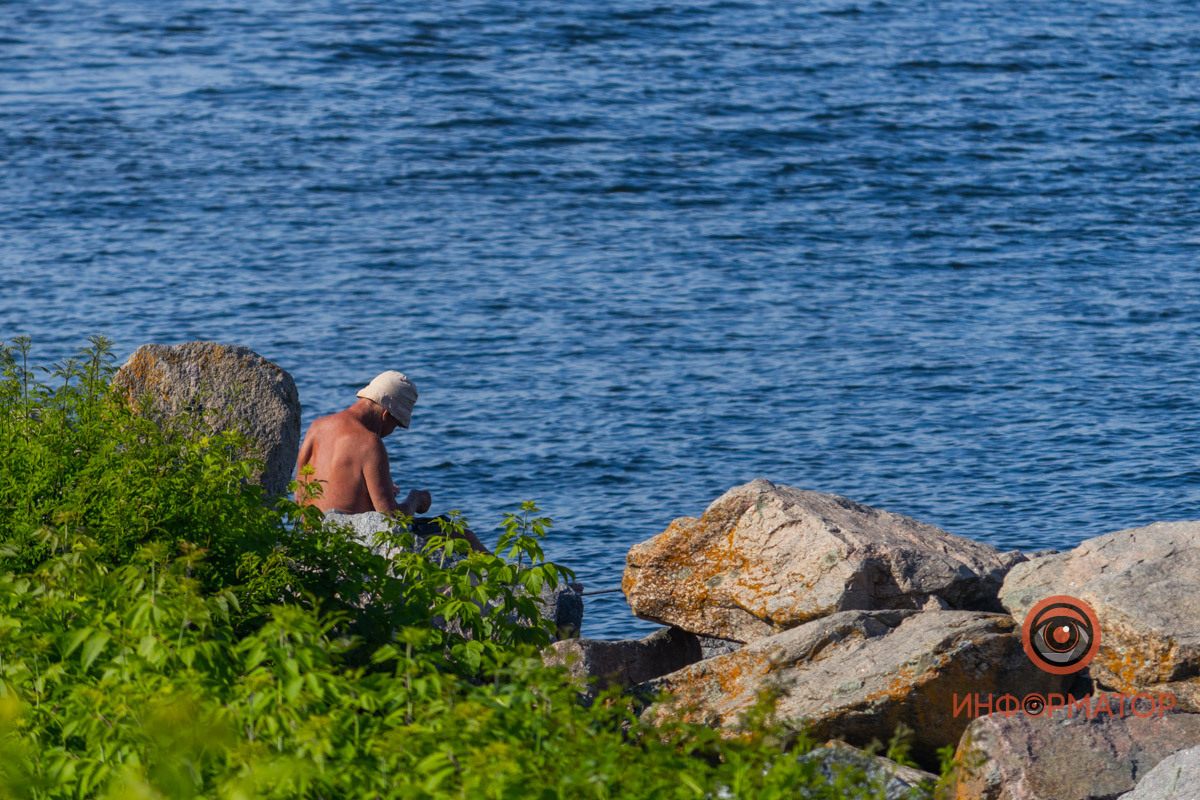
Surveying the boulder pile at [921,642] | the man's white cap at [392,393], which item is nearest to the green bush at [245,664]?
the boulder pile at [921,642]

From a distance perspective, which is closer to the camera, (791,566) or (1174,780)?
(1174,780)

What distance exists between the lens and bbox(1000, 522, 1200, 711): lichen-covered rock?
7883 millimetres

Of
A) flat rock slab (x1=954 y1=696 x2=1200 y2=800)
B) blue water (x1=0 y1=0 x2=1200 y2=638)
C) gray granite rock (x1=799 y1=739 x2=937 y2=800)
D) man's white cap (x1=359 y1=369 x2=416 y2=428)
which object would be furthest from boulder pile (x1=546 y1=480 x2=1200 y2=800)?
blue water (x1=0 y1=0 x2=1200 y2=638)

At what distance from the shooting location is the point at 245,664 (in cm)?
551

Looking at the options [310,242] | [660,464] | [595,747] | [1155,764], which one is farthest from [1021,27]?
[595,747]

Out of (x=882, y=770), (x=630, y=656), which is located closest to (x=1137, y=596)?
(x=882, y=770)

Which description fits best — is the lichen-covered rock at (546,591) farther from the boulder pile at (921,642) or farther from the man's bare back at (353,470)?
the man's bare back at (353,470)

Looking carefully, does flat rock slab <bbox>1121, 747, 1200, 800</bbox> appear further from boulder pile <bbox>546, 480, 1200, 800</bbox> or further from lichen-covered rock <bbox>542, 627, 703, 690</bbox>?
lichen-covered rock <bbox>542, 627, 703, 690</bbox>

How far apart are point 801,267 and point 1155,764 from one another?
15591 millimetres

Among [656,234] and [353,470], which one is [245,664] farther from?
[656,234]

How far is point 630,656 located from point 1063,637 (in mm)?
2728

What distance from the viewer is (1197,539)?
28.8ft

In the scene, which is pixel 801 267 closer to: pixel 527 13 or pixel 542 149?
pixel 542 149

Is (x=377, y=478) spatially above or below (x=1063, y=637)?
above
